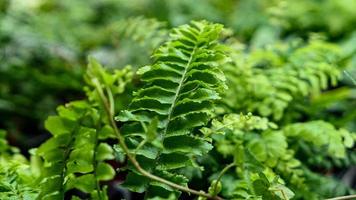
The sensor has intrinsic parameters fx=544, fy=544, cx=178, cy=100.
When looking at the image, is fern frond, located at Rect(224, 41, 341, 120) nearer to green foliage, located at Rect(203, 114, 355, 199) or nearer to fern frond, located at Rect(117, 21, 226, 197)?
green foliage, located at Rect(203, 114, 355, 199)

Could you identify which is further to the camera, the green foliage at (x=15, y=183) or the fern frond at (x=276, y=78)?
the fern frond at (x=276, y=78)

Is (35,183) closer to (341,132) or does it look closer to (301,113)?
(341,132)

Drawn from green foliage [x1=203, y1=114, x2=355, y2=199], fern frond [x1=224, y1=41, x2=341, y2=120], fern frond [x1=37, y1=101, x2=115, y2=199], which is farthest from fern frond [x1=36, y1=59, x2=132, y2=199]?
fern frond [x1=224, y1=41, x2=341, y2=120]

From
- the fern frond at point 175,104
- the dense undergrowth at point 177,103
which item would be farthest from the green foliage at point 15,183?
the fern frond at point 175,104

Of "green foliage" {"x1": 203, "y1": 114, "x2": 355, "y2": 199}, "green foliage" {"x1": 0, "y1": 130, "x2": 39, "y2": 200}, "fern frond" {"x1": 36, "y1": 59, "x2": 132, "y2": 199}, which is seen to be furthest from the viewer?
"green foliage" {"x1": 203, "y1": 114, "x2": 355, "y2": 199}

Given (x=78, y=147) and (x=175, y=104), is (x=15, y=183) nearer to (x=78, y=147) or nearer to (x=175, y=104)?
(x=78, y=147)

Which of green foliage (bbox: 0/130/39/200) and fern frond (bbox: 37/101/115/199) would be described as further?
green foliage (bbox: 0/130/39/200)

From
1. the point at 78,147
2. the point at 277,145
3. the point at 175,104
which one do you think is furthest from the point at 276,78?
the point at 78,147

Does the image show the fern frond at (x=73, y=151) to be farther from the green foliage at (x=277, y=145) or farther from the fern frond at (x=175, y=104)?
the green foliage at (x=277, y=145)
